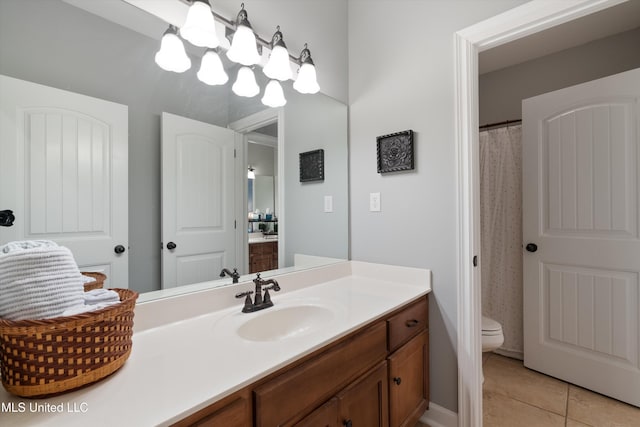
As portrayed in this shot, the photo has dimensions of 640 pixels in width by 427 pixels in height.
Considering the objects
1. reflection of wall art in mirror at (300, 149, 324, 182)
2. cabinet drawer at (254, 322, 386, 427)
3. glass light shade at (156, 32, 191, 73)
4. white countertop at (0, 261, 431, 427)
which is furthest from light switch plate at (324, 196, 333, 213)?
glass light shade at (156, 32, 191, 73)

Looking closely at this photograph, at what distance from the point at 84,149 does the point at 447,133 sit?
5.01 feet

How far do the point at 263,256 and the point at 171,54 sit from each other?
3.12 feet

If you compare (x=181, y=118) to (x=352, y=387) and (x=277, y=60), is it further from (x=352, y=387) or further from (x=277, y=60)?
(x=352, y=387)

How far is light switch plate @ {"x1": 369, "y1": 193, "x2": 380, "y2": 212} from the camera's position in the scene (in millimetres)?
1758

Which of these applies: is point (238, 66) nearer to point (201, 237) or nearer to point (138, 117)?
point (138, 117)

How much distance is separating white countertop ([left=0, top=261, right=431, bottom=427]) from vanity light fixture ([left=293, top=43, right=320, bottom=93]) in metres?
1.00

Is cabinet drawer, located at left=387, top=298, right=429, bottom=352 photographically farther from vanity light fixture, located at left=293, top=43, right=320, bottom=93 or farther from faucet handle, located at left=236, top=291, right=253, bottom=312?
vanity light fixture, located at left=293, top=43, right=320, bottom=93

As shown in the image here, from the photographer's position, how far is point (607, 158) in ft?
6.03

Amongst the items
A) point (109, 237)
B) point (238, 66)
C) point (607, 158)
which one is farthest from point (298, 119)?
point (607, 158)

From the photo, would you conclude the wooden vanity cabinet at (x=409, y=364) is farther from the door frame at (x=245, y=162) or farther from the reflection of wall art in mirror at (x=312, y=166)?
the reflection of wall art in mirror at (x=312, y=166)

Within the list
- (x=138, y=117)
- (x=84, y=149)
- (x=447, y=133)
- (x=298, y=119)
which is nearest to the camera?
(x=84, y=149)

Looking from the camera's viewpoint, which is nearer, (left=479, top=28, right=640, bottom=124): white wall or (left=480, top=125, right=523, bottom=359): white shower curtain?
(left=479, top=28, right=640, bottom=124): white wall

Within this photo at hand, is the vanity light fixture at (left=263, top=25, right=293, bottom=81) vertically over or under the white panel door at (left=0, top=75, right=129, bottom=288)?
over

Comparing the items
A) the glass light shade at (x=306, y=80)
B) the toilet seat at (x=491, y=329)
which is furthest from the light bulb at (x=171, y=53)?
the toilet seat at (x=491, y=329)
